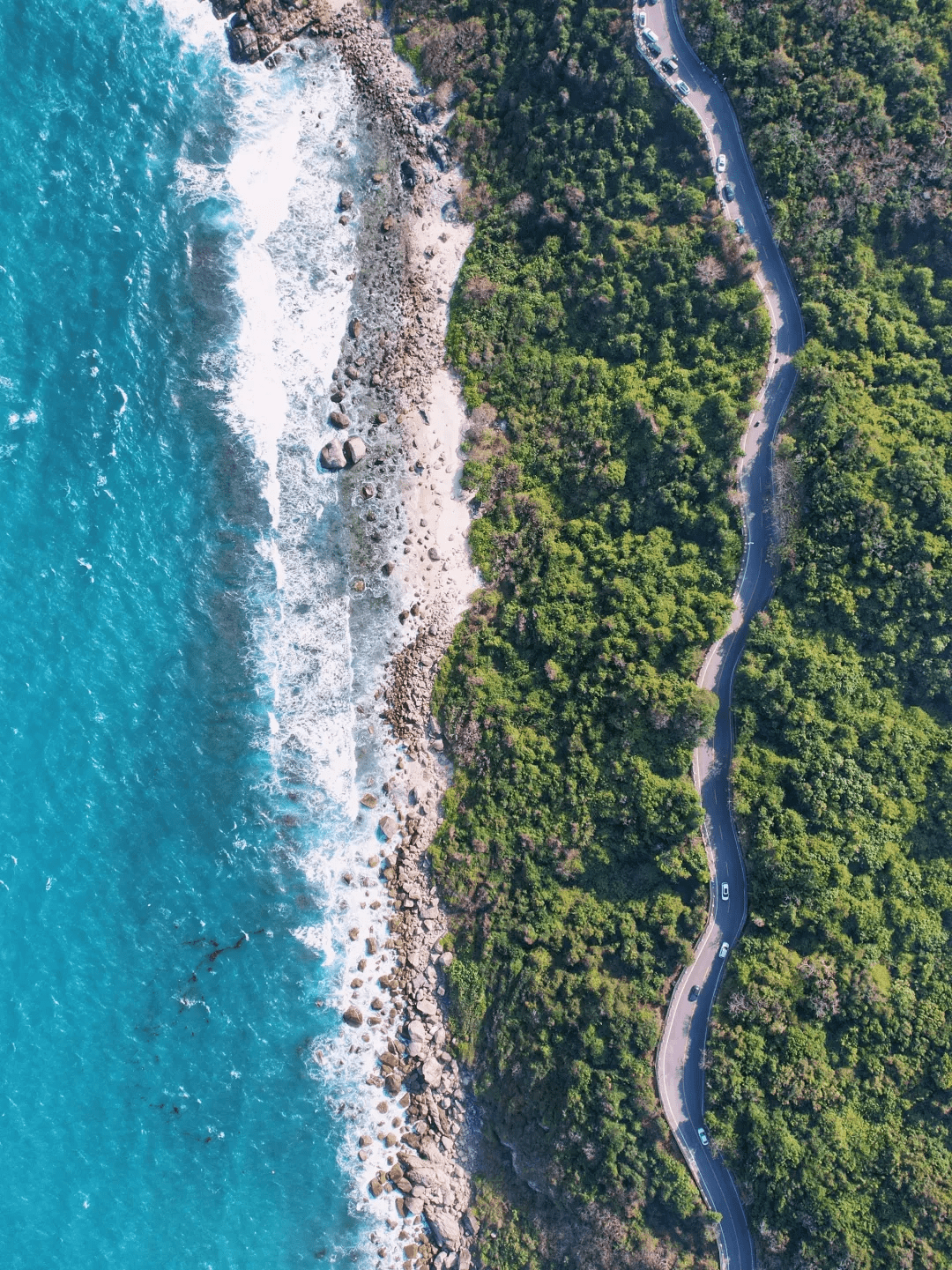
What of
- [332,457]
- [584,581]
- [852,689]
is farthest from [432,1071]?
[332,457]

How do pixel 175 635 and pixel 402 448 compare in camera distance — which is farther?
pixel 402 448

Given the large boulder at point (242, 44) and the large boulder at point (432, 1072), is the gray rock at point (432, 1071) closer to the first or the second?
the large boulder at point (432, 1072)

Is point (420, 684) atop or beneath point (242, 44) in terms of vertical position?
beneath

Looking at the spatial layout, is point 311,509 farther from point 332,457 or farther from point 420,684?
point 420,684

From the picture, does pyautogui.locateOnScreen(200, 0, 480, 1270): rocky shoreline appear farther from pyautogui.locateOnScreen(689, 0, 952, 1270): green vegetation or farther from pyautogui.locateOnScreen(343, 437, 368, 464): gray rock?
pyautogui.locateOnScreen(689, 0, 952, 1270): green vegetation

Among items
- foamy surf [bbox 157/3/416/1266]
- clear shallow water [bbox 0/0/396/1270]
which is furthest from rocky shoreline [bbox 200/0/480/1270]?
clear shallow water [bbox 0/0/396/1270]

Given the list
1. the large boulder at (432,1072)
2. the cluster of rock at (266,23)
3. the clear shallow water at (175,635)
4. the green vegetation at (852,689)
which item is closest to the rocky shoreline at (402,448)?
the cluster of rock at (266,23)

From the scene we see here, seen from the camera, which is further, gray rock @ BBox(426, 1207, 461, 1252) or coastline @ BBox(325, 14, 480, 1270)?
coastline @ BBox(325, 14, 480, 1270)
